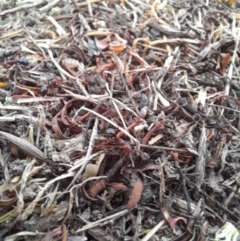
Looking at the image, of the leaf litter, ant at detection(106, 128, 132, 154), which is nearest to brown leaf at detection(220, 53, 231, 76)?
the leaf litter

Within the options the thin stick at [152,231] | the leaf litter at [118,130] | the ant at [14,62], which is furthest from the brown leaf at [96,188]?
the ant at [14,62]

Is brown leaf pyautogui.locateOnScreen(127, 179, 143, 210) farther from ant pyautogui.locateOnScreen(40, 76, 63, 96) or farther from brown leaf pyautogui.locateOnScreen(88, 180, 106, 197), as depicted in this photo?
ant pyautogui.locateOnScreen(40, 76, 63, 96)

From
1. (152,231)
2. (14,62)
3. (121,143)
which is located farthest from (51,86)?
(152,231)

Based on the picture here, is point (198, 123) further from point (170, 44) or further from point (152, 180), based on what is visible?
point (170, 44)

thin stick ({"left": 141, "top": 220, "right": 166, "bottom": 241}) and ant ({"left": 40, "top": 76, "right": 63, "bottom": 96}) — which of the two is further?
ant ({"left": 40, "top": 76, "right": 63, "bottom": 96})

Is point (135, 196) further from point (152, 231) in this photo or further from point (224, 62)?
point (224, 62)

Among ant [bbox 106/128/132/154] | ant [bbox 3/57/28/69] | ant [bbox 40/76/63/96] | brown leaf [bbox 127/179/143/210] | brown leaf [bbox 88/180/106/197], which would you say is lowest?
brown leaf [bbox 127/179/143/210]

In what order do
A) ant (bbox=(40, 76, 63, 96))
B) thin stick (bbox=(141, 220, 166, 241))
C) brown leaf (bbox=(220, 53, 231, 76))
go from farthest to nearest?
1. brown leaf (bbox=(220, 53, 231, 76))
2. ant (bbox=(40, 76, 63, 96))
3. thin stick (bbox=(141, 220, 166, 241))

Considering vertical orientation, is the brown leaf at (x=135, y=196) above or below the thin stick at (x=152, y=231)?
above

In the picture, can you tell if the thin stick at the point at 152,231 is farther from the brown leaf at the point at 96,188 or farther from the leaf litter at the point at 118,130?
the brown leaf at the point at 96,188
